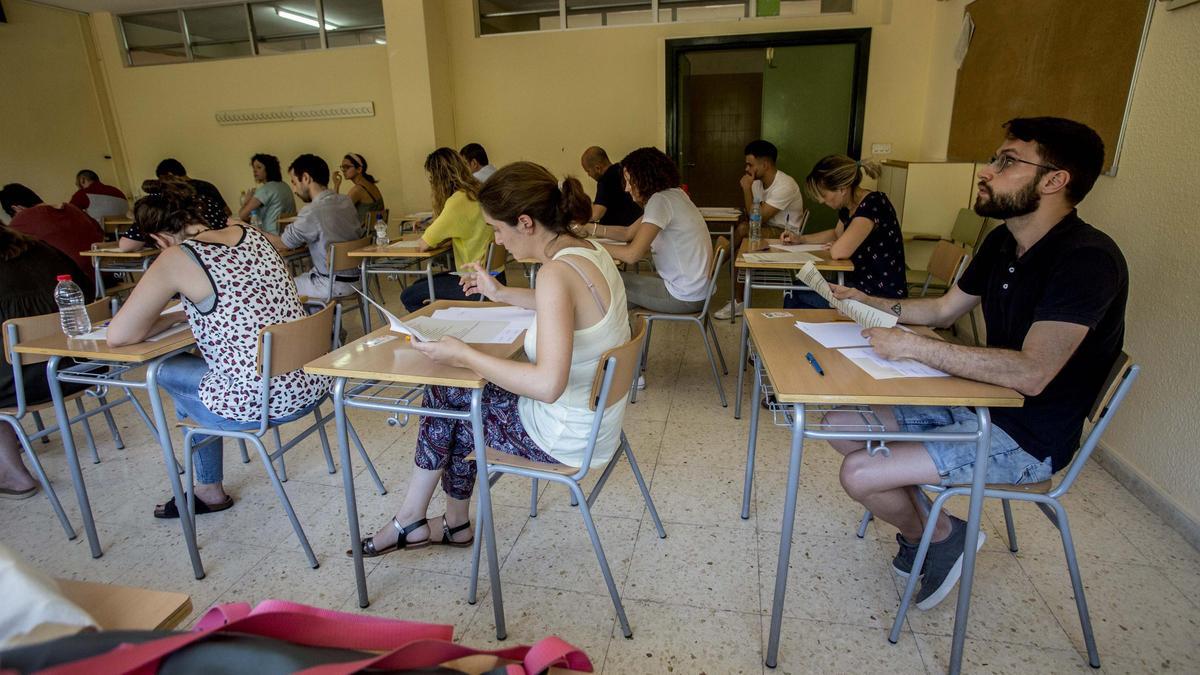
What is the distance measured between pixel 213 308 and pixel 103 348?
0.32 metres

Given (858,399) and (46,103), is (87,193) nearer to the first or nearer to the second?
(46,103)

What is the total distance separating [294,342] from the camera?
1.74 m

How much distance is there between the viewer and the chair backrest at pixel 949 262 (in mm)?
2622

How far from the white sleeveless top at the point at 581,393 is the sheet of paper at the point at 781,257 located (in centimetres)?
144

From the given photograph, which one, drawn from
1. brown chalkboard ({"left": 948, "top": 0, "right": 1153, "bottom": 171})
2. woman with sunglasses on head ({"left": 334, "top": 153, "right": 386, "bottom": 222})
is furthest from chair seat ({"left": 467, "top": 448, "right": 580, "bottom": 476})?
woman with sunglasses on head ({"left": 334, "top": 153, "right": 386, "bottom": 222})

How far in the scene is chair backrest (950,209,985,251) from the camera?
3508mm

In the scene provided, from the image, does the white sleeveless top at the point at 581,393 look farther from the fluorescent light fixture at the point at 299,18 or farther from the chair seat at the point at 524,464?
the fluorescent light fixture at the point at 299,18

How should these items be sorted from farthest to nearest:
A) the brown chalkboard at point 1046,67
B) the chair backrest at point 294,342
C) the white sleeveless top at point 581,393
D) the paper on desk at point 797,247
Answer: the paper on desk at point 797,247, the brown chalkboard at point 1046,67, the chair backrest at point 294,342, the white sleeveless top at point 581,393

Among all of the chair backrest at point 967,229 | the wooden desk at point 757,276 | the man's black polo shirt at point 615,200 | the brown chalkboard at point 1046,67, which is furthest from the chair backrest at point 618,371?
the man's black polo shirt at point 615,200

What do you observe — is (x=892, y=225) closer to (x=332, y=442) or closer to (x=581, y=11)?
(x=332, y=442)

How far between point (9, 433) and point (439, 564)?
6.23 feet

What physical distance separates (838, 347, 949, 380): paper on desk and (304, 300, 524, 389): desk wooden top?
87cm

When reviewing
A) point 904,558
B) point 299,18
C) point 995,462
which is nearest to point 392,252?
point 904,558

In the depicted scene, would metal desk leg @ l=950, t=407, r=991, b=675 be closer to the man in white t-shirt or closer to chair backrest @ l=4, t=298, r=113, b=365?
chair backrest @ l=4, t=298, r=113, b=365
